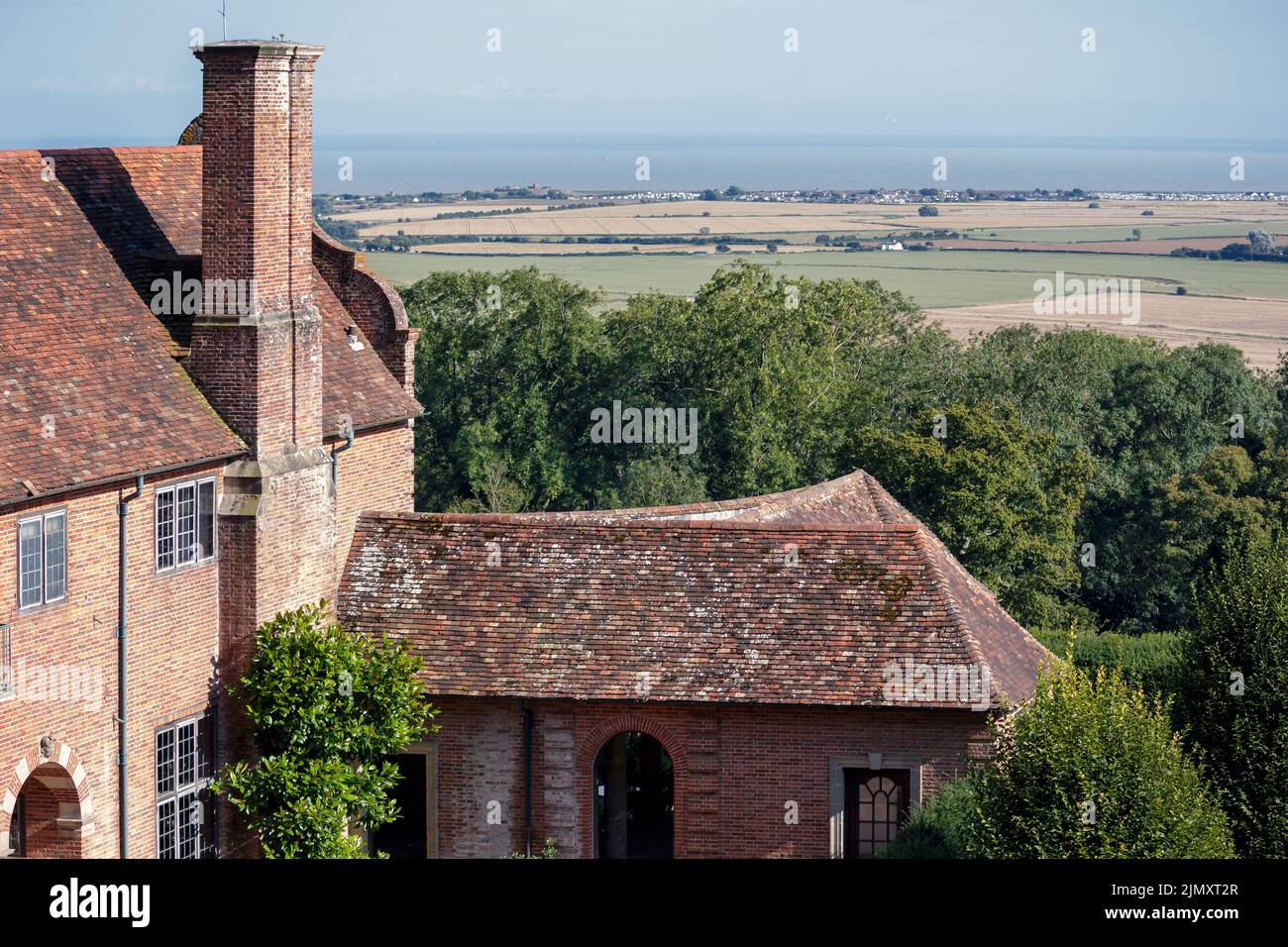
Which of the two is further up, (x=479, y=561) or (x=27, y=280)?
(x=27, y=280)

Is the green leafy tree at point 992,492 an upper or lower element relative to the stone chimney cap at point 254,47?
lower

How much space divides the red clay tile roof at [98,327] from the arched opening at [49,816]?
4.44 m

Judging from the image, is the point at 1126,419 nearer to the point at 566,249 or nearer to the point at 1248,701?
the point at 1248,701

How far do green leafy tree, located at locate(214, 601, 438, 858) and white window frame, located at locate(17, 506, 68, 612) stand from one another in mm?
4110

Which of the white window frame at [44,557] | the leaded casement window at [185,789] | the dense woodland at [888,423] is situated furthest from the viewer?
the dense woodland at [888,423]

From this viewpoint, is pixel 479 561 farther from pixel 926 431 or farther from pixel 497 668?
pixel 926 431

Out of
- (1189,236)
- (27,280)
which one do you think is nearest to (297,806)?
(27,280)

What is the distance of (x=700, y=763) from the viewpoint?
29156 millimetres

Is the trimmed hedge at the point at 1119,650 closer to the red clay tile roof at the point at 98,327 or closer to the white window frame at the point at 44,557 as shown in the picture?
the red clay tile roof at the point at 98,327

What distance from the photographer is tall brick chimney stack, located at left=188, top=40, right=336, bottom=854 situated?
28219mm

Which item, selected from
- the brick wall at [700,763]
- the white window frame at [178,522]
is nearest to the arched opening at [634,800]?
the brick wall at [700,763]

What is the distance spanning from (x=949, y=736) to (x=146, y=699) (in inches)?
504

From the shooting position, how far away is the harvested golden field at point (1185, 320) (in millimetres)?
120125

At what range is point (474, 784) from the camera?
29.7 metres
